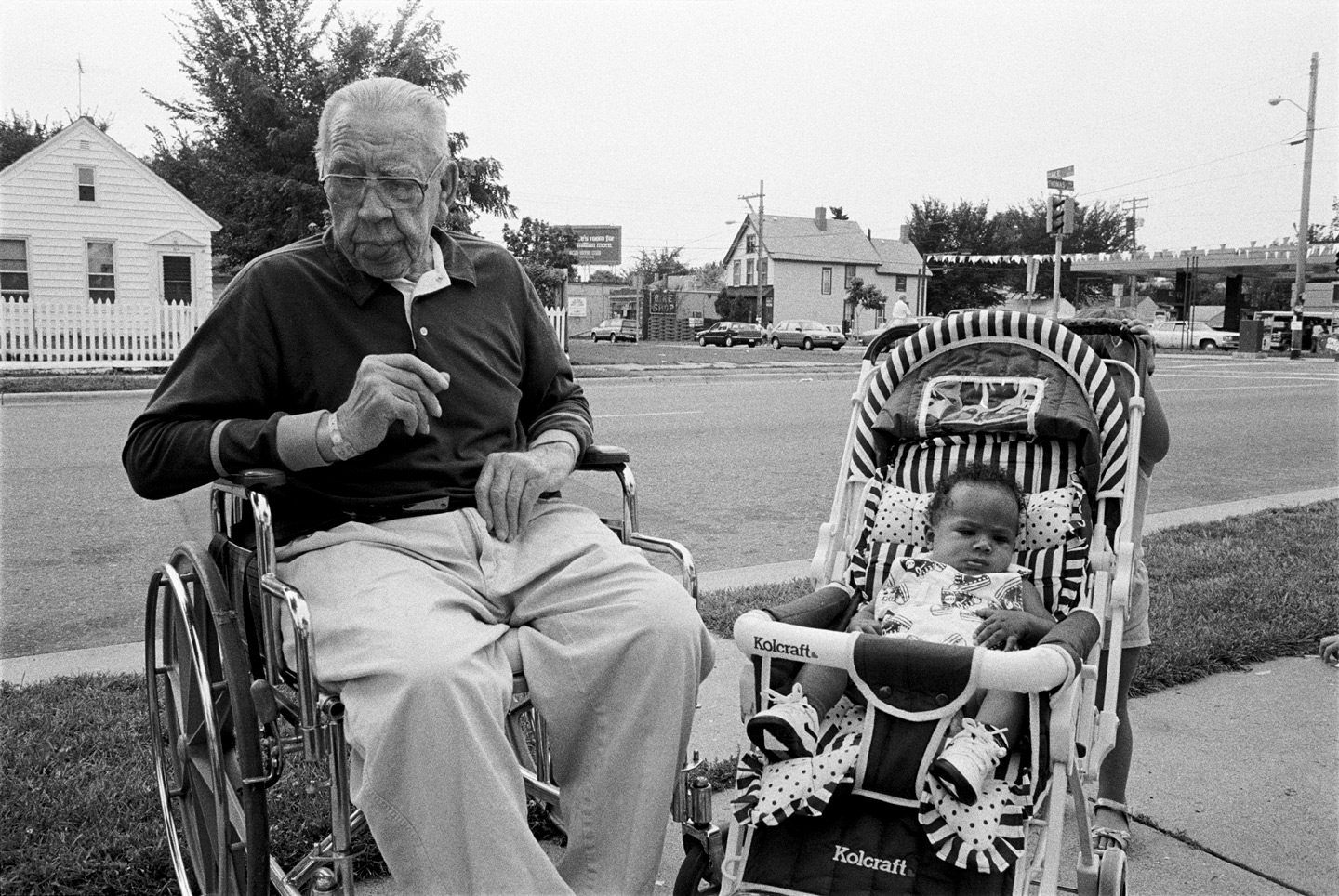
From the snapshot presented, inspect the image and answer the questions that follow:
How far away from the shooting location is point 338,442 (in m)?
2.42

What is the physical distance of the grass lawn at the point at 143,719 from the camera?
2.62 meters

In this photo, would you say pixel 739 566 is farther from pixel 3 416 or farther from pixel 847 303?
pixel 847 303

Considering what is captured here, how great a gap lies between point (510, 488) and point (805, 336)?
4082 centimetres

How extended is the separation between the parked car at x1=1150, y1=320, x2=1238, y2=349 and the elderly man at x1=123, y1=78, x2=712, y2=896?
139 feet

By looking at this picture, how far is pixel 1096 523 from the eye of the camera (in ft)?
9.25

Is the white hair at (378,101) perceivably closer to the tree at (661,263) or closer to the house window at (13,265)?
the house window at (13,265)

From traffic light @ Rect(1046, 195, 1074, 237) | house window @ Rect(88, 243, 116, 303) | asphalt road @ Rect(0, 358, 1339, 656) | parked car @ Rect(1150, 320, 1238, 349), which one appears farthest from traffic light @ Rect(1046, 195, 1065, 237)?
parked car @ Rect(1150, 320, 1238, 349)

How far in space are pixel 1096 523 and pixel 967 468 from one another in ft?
1.16

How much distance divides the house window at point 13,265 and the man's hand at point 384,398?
23295mm

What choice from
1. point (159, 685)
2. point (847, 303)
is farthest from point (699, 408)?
point (847, 303)

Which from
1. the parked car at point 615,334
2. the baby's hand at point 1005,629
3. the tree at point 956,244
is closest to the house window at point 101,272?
the baby's hand at point 1005,629

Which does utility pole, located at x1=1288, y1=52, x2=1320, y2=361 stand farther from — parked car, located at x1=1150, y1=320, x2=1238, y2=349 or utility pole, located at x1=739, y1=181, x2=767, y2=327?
utility pole, located at x1=739, y1=181, x2=767, y2=327

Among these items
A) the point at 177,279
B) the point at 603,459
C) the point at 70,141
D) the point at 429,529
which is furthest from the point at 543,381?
the point at 177,279

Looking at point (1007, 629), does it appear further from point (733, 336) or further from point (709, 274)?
point (709, 274)
